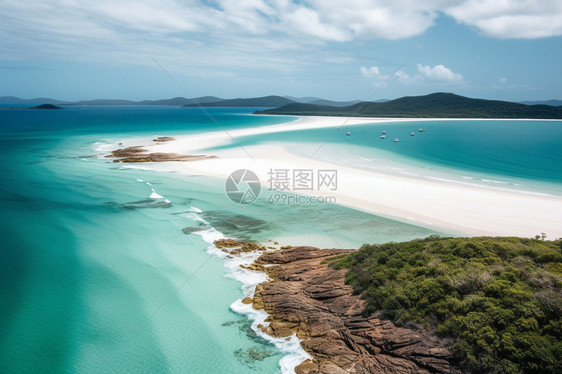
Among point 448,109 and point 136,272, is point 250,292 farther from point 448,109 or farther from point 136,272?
point 448,109

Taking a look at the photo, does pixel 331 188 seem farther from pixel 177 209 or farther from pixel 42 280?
pixel 42 280

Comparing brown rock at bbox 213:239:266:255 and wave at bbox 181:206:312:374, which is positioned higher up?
brown rock at bbox 213:239:266:255

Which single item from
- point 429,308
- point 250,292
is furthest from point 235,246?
point 429,308

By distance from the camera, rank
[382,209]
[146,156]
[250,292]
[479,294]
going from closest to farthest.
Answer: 1. [479,294]
2. [250,292]
3. [382,209]
4. [146,156]

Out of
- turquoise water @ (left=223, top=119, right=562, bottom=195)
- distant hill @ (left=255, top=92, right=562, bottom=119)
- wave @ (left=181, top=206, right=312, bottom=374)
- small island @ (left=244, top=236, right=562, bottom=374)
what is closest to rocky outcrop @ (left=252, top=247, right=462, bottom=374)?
small island @ (left=244, top=236, right=562, bottom=374)

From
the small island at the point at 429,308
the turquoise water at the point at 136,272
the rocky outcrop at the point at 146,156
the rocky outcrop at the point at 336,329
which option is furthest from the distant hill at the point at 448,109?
the rocky outcrop at the point at 336,329

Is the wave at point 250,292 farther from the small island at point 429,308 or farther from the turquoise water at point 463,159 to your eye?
the turquoise water at point 463,159

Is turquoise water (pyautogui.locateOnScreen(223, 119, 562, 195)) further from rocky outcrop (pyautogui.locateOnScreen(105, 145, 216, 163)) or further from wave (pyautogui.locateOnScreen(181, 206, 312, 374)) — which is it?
wave (pyautogui.locateOnScreen(181, 206, 312, 374))
